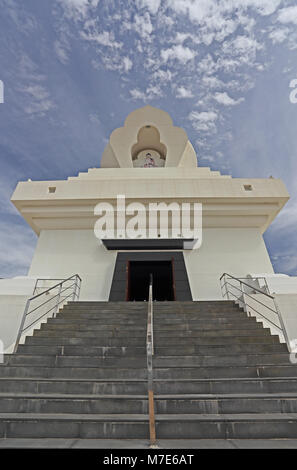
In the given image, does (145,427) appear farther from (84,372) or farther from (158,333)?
(158,333)

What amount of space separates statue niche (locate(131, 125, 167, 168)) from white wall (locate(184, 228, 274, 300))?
240 inches

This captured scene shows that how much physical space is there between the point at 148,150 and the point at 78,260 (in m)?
8.38

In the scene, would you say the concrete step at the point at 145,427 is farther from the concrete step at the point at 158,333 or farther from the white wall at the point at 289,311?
the white wall at the point at 289,311

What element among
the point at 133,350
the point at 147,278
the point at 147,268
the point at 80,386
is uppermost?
the point at 147,278

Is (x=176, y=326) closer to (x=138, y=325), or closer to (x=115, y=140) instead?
(x=138, y=325)

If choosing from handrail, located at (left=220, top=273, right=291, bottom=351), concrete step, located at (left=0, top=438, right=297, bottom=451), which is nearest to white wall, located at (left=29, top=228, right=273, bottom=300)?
handrail, located at (left=220, top=273, right=291, bottom=351)

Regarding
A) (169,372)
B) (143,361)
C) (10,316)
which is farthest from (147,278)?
(169,372)

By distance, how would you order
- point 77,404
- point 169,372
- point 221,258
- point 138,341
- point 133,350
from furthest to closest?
point 221,258 → point 138,341 → point 133,350 → point 169,372 → point 77,404

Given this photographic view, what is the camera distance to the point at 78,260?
28.6 feet

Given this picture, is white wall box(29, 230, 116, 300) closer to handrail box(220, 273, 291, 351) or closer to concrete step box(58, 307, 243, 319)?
concrete step box(58, 307, 243, 319)

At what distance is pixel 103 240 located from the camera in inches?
344

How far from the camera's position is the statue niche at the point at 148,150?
43.5ft

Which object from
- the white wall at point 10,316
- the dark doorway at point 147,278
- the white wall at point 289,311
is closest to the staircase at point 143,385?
the white wall at point 289,311

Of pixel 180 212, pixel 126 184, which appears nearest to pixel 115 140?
pixel 126 184
